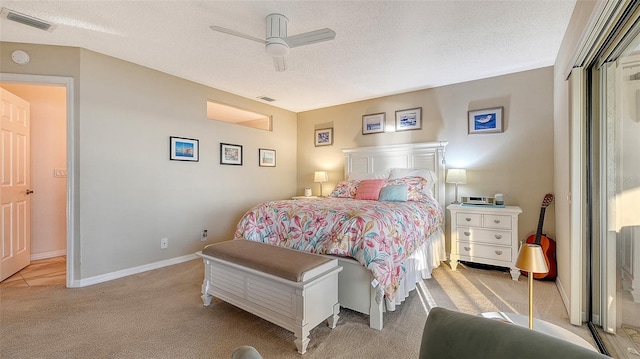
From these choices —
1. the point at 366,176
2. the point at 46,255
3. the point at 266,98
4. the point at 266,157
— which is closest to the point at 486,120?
the point at 366,176

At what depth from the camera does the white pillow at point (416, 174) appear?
3682 millimetres

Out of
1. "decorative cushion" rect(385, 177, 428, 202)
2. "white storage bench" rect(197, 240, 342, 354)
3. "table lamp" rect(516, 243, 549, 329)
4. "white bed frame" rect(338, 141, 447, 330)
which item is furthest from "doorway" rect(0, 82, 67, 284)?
"table lamp" rect(516, 243, 549, 329)

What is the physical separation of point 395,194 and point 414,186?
33 centimetres

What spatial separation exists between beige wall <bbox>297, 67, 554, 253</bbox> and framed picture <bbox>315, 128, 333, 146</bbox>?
917 mm

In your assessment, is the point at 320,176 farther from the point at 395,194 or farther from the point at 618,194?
the point at 618,194

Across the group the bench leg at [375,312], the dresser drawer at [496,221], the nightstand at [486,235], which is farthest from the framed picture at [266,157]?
the dresser drawer at [496,221]

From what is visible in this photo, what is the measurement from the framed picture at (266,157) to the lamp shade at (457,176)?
115 inches

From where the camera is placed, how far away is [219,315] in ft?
7.24

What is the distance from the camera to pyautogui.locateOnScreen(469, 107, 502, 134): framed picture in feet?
11.3

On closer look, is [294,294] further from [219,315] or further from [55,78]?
[55,78]

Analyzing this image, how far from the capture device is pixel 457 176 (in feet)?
11.3

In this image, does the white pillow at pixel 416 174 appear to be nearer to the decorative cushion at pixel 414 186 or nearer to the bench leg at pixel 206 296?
the decorative cushion at pixel 414 186

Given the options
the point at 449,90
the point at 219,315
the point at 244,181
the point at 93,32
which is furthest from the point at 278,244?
the point at 449,90

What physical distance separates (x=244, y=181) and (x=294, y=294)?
2945mm
